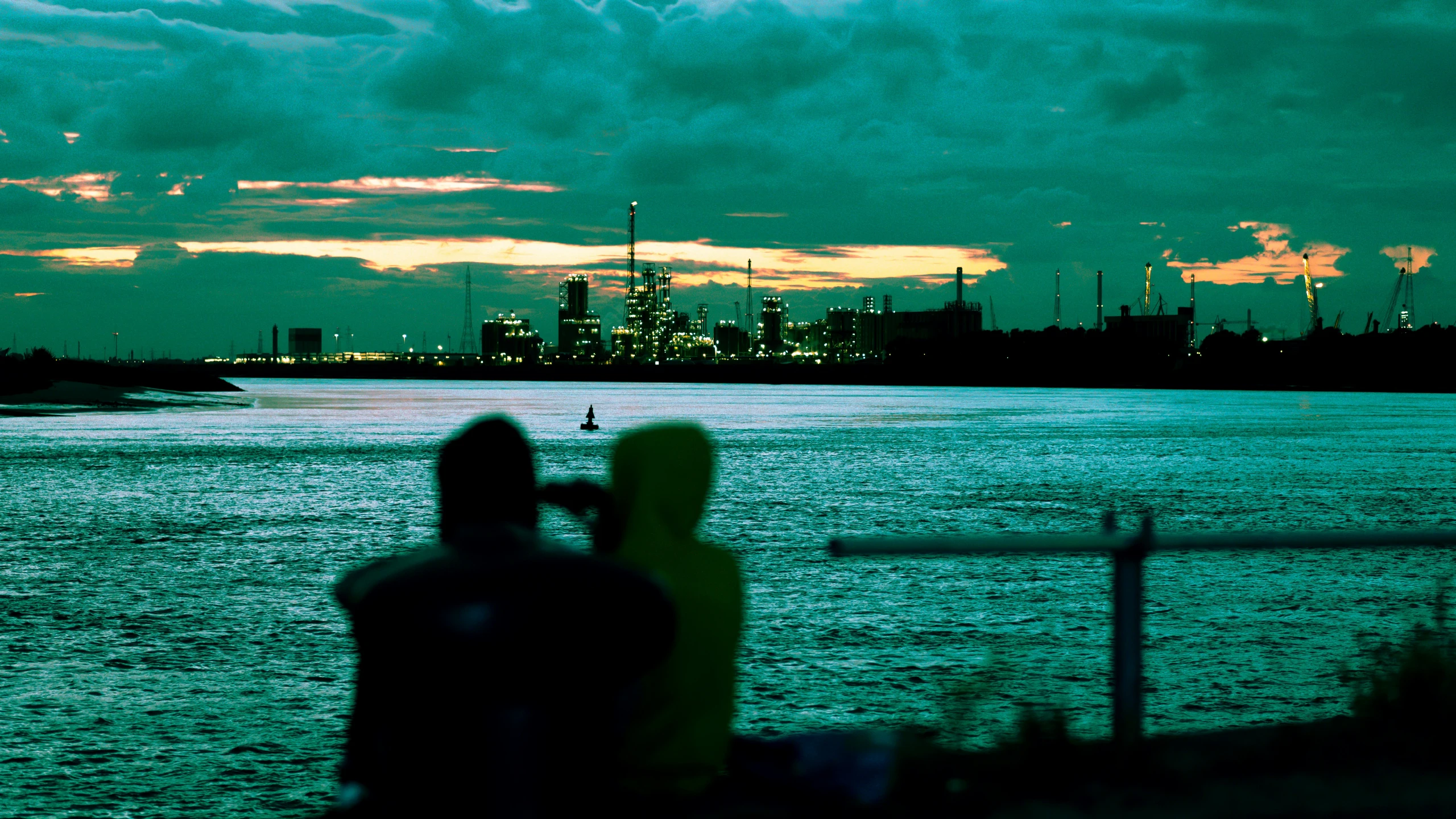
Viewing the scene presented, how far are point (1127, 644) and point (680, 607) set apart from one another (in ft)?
7.39

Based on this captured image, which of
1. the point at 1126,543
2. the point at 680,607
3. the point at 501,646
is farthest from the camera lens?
the point at 1126,543

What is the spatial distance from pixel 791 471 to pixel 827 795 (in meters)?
42.9

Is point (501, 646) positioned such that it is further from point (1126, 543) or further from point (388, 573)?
point (1126, 543)

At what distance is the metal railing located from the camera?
16.6 feet

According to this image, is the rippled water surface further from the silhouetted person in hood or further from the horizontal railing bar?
the silhouetted person in hood

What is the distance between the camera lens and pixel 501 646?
3.21 metres

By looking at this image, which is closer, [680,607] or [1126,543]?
[680,607]

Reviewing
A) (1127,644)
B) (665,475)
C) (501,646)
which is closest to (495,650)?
(501,646)

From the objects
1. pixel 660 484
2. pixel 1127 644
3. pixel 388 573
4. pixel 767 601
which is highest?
pixel 660 484

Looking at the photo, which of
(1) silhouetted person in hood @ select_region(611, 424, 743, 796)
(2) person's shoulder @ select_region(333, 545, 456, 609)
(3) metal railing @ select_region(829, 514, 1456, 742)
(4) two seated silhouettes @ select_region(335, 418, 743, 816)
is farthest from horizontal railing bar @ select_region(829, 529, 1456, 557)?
(2) person's shoulder @ select_region(333, 545, 456, 609)

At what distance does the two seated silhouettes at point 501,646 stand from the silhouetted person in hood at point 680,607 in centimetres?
1

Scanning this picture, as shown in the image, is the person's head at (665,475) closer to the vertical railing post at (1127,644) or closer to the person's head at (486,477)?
the person's head at (486,477)

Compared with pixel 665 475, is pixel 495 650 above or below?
below

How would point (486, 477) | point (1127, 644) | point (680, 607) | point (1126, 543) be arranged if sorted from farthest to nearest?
point (1127, 644) → point (1126, 543) → point (680, 607) → point (486, 477)
